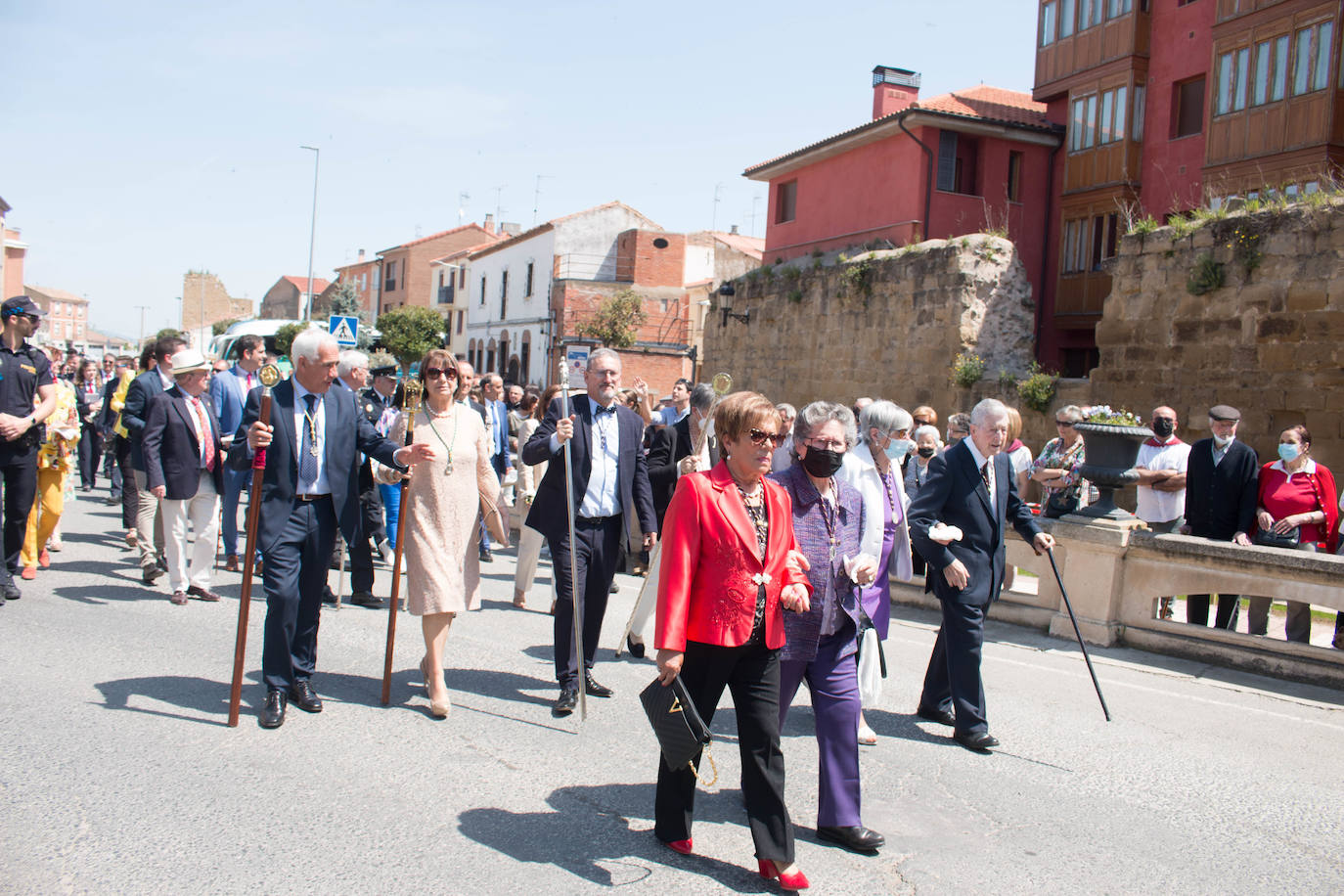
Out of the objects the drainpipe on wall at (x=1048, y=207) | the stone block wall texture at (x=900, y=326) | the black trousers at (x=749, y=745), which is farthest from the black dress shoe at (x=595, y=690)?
the drainpipe on wall at (x=1048, y=207)

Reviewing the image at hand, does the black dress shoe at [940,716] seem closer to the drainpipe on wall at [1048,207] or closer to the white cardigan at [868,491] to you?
the white cardigan at [868,491]

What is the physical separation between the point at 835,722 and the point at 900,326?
1562 centimetres

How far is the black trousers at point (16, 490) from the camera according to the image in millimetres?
7172

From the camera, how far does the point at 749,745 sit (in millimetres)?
3572

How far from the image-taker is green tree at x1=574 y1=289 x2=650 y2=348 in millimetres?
39500

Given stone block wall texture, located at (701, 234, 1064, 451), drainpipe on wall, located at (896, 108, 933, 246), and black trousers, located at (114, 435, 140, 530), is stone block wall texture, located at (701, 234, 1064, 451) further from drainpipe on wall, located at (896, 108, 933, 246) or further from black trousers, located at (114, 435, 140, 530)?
black trousers, located at (114, 435, 140, 530)

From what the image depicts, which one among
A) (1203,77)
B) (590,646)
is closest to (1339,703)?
(590,646)

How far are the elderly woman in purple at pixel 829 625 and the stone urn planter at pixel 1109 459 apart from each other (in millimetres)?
4675

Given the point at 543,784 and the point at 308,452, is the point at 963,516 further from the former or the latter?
the point at 308,452

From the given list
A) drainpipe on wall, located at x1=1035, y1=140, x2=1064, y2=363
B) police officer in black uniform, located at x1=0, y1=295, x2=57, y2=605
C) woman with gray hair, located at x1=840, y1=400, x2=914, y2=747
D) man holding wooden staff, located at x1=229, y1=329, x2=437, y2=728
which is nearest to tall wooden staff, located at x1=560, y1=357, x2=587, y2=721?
man holding wooden staff, located at x1=229, y1=329, x2=437, y2=728

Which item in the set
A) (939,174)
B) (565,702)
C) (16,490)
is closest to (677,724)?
(565,702)

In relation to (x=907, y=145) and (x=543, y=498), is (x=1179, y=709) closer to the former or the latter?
(x=543, y=498)

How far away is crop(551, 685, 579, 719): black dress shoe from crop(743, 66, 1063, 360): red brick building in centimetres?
1801

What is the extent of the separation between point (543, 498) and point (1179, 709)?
160 inches
